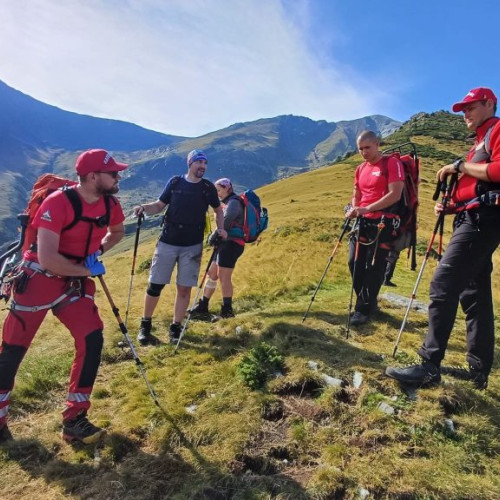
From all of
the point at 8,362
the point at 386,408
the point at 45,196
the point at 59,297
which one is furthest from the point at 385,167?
the point at 8,362

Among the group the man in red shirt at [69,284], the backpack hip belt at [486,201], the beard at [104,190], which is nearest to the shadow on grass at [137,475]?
the man in red shirt at [69,284]

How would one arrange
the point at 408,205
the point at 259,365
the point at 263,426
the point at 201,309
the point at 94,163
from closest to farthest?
the point at 263,426 < the point at 94,163 < the point at 259,365 < the point at 408,205 < the point at 201,309

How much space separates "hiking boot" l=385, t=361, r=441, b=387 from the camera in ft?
17.7

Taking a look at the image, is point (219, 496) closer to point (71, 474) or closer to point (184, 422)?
point (184, 422)

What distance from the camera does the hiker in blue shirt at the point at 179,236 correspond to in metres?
8.34

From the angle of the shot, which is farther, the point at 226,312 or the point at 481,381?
the point at 226,312

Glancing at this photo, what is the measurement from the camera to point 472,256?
531 cm

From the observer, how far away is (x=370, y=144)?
771cm

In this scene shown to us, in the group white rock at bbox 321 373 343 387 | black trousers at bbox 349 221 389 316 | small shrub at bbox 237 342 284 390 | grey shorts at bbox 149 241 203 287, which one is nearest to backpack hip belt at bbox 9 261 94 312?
small shrub at bbox 237 342 284 390

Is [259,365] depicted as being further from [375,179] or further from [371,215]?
[375,179]

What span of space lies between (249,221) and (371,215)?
9.72 ft

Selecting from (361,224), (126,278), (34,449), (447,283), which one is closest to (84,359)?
(34,449)

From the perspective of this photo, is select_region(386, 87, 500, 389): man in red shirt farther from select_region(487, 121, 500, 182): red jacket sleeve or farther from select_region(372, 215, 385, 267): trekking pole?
select_region(372, 215, 385, 267): trekking pole

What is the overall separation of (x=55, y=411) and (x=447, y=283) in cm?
589
